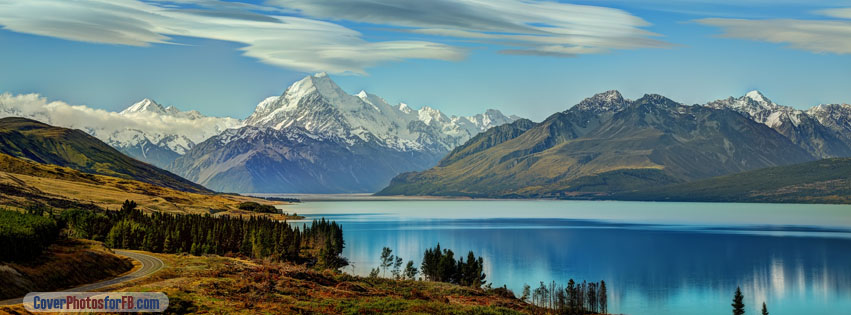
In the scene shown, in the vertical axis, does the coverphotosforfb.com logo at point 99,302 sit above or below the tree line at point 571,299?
above

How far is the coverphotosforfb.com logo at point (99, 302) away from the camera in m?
56.0

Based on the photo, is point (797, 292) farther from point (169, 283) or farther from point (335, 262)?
point (169, 283)

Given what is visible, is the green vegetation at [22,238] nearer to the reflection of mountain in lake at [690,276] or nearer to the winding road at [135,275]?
the winding road at [135,275]

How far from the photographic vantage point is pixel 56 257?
8588cm

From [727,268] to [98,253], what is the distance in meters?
136

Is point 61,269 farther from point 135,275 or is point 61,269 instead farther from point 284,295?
point 284,295

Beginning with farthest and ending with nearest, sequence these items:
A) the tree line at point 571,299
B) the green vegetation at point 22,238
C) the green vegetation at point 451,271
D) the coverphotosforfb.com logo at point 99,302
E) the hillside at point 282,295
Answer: the green vegetation at point 451,271
the tree line at point 571,299
the green vegetation at point 22,238
the hillside at point 282,295
the coverphotosforfb.com logo at point 99,302

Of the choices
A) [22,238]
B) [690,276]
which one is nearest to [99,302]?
[22,238]

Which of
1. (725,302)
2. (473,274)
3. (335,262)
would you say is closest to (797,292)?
(725,302)

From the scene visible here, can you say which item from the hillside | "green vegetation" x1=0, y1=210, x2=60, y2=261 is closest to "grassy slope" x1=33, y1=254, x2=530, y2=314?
the hillside

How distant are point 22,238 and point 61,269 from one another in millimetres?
5433

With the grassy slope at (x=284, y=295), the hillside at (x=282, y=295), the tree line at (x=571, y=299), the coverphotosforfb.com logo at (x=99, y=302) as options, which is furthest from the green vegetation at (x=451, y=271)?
the coverphotosforfb.com logo at (x=99, y=302)

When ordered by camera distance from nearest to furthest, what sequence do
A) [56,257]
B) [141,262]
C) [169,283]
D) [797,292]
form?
[169,283] < [56,257] < [141,262] < [797,292]

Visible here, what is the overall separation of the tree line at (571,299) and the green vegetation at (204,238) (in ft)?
129
